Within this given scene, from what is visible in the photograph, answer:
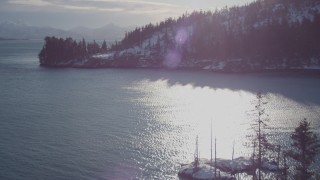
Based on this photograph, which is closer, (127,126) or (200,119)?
(127,126)

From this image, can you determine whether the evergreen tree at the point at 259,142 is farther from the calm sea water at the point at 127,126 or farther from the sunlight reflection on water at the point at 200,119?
the calm sea water at the point at 127,126

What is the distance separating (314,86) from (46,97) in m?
118

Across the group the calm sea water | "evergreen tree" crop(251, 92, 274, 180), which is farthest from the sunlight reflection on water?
"evergreen tree" crop(251, 92, 274, 180)

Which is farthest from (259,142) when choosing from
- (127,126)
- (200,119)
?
(200,119)

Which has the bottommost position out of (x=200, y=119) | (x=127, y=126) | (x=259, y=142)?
(x=127, y=126)

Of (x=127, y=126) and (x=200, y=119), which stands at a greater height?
(x=200, y=119)

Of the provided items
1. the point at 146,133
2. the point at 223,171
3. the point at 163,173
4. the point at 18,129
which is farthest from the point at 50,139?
the point at 223,171

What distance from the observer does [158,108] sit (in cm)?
15388

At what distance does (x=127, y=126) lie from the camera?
124 meters

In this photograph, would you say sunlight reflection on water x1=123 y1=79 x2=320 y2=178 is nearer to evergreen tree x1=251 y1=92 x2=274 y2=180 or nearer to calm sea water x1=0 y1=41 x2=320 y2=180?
calm sea water x1=0 y1=41 x2=320 y2=180

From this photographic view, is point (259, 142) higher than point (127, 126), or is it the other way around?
point (259, 142)

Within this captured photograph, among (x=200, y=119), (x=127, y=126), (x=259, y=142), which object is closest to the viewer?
(x=259, y=142)

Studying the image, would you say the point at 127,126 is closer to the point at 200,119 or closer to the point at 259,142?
the point at 200,119

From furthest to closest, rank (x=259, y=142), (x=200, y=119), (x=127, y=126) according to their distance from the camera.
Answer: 1. (x=200, y=119)
2. (x=127, y=126)
3. (x=259, y=142)
